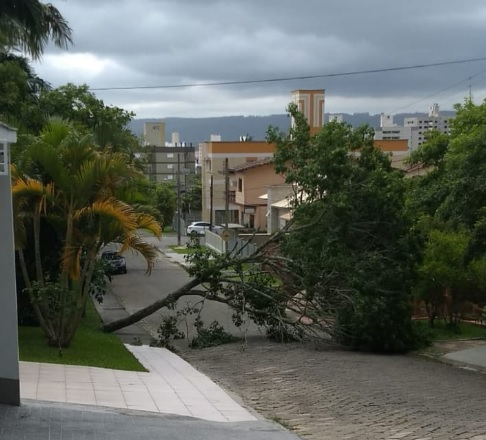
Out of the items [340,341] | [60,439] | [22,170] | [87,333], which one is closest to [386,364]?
[340,341]

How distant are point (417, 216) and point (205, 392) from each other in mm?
15002

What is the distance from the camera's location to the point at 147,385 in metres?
11.6

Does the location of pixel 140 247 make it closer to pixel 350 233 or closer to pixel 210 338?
pixel 210 338

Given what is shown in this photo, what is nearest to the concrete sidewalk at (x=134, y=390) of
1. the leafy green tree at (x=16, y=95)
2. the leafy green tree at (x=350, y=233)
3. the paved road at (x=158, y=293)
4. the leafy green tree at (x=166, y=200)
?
the leafy green tree at (x=350, y=233)

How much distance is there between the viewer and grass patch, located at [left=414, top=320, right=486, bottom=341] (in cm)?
2393

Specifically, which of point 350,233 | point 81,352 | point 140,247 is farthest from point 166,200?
point 81,352

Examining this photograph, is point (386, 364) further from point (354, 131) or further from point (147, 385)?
point (354, 131)

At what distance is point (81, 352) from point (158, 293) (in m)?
19.4

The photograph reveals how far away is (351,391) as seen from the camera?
1205 centimetres

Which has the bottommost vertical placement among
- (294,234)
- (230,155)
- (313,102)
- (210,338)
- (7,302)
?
(210,338)

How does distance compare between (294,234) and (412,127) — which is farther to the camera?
(412,127)

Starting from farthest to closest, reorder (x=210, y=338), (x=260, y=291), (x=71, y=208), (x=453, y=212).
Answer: (x=210, y=338) → (x=260, y=291) → (x=453, y=212) → (x=71, y=208)

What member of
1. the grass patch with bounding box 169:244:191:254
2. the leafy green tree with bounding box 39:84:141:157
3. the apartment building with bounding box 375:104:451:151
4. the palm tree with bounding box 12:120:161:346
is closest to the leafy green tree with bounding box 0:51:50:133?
the leafy green tree with bounding box 39:84:141:157

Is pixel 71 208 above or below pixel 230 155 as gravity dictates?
below
